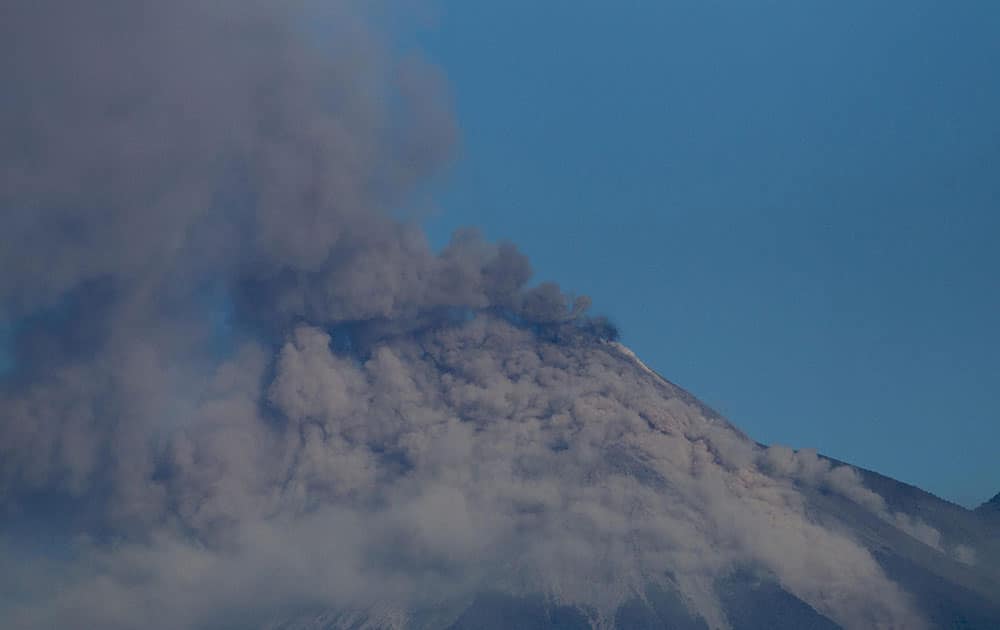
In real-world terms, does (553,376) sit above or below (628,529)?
above

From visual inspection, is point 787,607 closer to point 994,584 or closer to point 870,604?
point 870,604

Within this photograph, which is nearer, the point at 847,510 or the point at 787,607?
the point at 787,607

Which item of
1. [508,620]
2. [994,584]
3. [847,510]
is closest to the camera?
[508,620]

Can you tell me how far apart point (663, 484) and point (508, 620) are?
17.7 meters

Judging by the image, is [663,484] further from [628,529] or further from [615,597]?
[615,597]

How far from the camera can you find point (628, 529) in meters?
86.8

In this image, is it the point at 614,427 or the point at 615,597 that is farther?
the point at 614,427

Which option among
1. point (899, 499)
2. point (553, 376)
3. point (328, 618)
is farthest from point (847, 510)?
point (328, 618)

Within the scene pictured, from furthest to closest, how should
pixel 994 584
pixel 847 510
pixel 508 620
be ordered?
pixel 847 510 → pixel 994 584 → pixel 508 620


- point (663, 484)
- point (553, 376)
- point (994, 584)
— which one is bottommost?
point (994, 584)

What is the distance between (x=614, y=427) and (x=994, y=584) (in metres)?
31.8

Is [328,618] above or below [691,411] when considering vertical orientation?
below

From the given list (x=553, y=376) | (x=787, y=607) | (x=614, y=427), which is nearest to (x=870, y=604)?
(x=787, y=607)

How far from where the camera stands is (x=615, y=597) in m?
82.2
